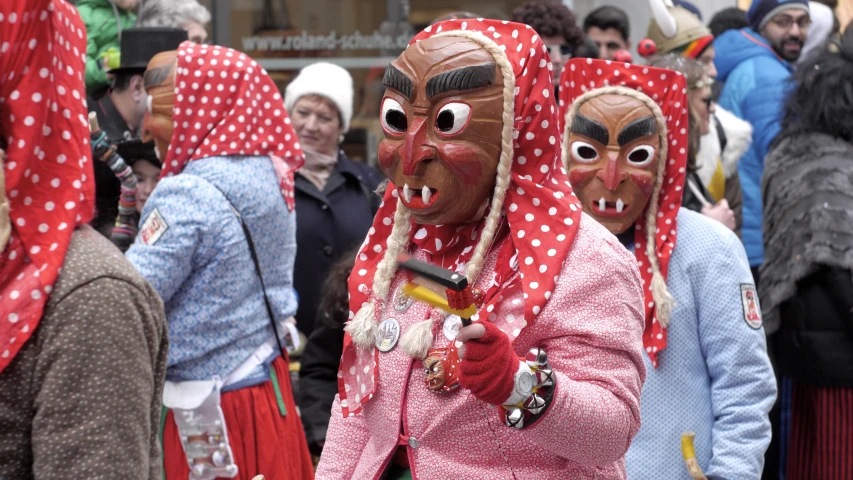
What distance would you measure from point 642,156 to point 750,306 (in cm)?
57

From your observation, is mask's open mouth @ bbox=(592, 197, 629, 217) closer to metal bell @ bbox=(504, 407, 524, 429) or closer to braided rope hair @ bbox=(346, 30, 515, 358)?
braided rope hair @ bbox=(346, 30, 515, 358)

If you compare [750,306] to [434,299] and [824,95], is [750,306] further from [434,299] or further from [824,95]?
[434,299]

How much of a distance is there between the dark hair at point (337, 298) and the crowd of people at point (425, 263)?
21 mm

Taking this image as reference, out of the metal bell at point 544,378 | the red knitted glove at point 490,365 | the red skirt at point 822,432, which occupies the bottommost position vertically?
the red skirt at point 822,432

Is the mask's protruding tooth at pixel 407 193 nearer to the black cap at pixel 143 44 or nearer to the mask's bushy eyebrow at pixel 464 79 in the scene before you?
the mask's bushy eyebrow at pixel 464 79

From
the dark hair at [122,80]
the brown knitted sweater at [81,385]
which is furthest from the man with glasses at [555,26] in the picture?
the brown knitted sweater at [81,385]

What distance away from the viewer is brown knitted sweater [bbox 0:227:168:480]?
207cm

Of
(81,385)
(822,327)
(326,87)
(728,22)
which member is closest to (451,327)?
(81,385)

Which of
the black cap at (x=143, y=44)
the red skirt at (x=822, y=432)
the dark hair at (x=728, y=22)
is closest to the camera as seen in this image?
the red skirt at (x=822, y=432)

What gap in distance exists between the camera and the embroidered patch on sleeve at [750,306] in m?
3.37

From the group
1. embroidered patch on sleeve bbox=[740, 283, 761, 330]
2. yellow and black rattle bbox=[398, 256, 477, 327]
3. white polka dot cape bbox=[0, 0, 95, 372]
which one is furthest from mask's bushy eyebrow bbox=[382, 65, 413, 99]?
embroidered patch on sleeve bbox=[740, 283, 761, 330]

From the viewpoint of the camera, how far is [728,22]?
820 centimetres

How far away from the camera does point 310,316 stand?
17.7ft

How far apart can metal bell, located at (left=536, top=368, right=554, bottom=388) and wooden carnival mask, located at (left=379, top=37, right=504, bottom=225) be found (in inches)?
17.9
